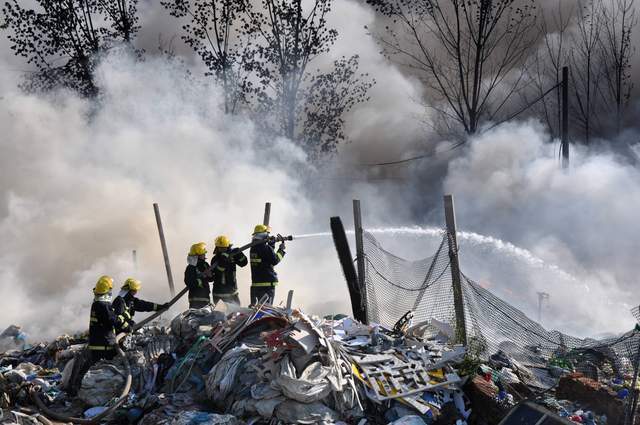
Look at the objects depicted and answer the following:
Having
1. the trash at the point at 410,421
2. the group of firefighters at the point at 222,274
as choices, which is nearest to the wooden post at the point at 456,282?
the trash at the point at 410,421

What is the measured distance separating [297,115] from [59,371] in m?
14.4

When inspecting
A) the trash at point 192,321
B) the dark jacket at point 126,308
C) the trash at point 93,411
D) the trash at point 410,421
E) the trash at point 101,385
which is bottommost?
the trash at point 410,421

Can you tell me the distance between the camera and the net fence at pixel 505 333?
632 cm

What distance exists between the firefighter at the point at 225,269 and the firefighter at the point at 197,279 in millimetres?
176

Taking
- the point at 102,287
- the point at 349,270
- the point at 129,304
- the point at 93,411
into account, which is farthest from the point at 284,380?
the point at 129,304

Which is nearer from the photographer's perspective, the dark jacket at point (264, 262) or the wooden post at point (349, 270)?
the wooden post at point (349, 270)

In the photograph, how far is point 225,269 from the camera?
9117 millimetres

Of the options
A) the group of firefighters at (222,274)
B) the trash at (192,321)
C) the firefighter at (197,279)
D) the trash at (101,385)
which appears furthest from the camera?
the firefighter at (197,279)

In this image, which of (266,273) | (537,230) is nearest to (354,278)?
(266,273)

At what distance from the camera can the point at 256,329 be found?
269 inches

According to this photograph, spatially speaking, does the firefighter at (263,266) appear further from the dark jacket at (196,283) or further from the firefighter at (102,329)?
the firefighter at (102,329)

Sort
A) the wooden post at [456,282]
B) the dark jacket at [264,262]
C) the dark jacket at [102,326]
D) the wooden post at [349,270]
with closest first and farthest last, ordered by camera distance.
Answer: the wooden post at [456,282], the dark jacket at [102,326], the wooden post at [349,270], the dark jacket at [264,262]

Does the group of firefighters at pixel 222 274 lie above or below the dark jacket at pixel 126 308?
above

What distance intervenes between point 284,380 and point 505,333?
2620 millimetres
